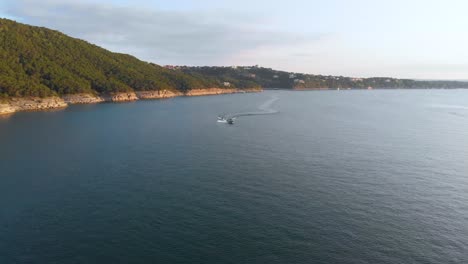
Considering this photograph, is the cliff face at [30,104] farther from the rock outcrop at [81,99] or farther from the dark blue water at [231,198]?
the dark blue water at [231,198]

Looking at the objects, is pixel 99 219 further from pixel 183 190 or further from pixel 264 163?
pixel 264 163

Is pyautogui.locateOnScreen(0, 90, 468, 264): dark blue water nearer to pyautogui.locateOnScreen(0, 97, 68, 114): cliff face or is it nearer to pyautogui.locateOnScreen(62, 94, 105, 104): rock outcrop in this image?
pyautogui.locateOnScreen(0, 97, 68, 114): cliff face

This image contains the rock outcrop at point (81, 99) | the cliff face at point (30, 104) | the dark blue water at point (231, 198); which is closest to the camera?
the dark blue water at point (231, 198)

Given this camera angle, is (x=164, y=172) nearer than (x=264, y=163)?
Yes

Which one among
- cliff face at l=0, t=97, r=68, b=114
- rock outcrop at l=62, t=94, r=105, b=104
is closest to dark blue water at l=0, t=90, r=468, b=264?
cliff face at l=0, t=97, r=68, b=114

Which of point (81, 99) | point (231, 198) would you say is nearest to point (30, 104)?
point (81, 99)

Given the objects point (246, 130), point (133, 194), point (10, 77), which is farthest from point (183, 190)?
point (10, 77)

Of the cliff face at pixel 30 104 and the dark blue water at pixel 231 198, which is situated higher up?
the cliff face at pixel 30 104

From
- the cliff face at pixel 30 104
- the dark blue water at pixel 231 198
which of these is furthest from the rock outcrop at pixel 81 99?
the dark blue water at pixel 231 198

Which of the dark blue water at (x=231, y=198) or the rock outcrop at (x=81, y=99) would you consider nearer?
the dark blue water at (x=231, y=198)
